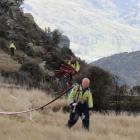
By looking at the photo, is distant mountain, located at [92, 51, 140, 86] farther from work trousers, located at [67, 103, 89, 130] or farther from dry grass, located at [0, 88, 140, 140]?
work trousers, located at [67, 103, 89, 130]

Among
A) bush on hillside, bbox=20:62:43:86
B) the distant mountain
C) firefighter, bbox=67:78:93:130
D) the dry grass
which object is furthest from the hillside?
the distant mountain

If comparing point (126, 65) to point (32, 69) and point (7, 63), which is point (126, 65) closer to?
point (7, 63)

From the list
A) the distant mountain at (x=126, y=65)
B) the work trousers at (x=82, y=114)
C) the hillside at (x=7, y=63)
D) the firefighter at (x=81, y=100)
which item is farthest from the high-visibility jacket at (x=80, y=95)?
the distant mountain at (x=126, y=65)

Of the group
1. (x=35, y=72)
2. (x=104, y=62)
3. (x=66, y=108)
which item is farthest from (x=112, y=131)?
(x=104, y=62)

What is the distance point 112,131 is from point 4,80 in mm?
15399

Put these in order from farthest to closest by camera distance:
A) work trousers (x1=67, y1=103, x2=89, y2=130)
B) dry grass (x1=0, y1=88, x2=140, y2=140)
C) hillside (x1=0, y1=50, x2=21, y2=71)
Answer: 1. hillside (x1=0, y1=50, x2=21, y2=71)
2. work trousers (x1=67, y1=103, x2=89, y2=130)
3. dry grass (x1=0, y1=88, x2=140, y2=140)

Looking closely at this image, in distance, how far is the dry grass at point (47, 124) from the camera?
687 inches

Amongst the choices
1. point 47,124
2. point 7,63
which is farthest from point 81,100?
point 7,63

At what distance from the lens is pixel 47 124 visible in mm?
21547

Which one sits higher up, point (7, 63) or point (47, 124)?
point (7, 63)

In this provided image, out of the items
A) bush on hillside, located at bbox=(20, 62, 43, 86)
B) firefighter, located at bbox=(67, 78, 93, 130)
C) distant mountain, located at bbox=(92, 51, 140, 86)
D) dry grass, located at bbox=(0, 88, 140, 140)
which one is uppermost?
distant mountain, located at bbox=(92, 51, 140, 86)

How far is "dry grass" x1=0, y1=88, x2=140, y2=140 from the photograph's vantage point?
57.3 feet

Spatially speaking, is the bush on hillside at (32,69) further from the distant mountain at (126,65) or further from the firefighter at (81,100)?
the distant mountain at (126,65)

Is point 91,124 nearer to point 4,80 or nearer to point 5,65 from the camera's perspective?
point 4,80
